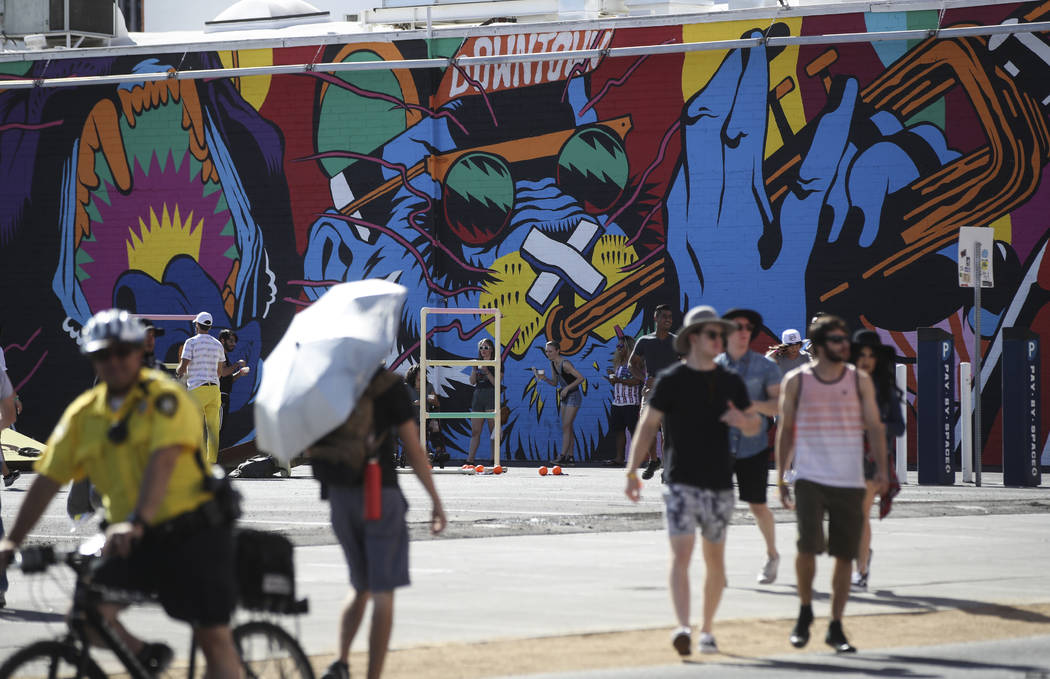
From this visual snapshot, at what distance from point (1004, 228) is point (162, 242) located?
13647 millimetres

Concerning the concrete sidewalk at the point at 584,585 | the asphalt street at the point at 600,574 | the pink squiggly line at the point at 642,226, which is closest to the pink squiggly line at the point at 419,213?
the pink squiggly line at the point at 642,226

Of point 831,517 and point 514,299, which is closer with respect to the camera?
point 831,517

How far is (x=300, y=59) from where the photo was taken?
2862 cm

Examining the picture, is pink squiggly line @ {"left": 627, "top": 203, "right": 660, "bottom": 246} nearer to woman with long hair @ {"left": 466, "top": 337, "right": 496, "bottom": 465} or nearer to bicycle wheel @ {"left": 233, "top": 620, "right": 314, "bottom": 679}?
woman with long hair @ {"left": 466, "top": 337, "right": 496, "bottom": 465}

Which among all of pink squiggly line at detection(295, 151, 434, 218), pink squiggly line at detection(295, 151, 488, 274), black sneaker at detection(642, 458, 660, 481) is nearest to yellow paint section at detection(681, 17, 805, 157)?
pink squiggly line at detection(295, 151, 488, 274)

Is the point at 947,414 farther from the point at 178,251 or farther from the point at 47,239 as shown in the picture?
the point at 47,239

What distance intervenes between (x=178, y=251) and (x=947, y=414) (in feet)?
44.2

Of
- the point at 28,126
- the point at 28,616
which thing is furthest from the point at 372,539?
the point at 28,126

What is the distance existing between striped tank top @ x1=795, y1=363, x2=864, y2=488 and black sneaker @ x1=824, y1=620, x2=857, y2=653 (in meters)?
0.80

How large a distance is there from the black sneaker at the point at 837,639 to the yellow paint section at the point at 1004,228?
17.3 meters

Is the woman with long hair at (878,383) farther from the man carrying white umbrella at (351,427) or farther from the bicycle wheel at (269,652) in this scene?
the bicycle wheel at (269,652)

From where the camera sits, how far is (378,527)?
7602mm

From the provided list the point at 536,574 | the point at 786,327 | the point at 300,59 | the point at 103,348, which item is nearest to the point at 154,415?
the point at 103,348

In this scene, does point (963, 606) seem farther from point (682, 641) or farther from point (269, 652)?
point (269, 652)
